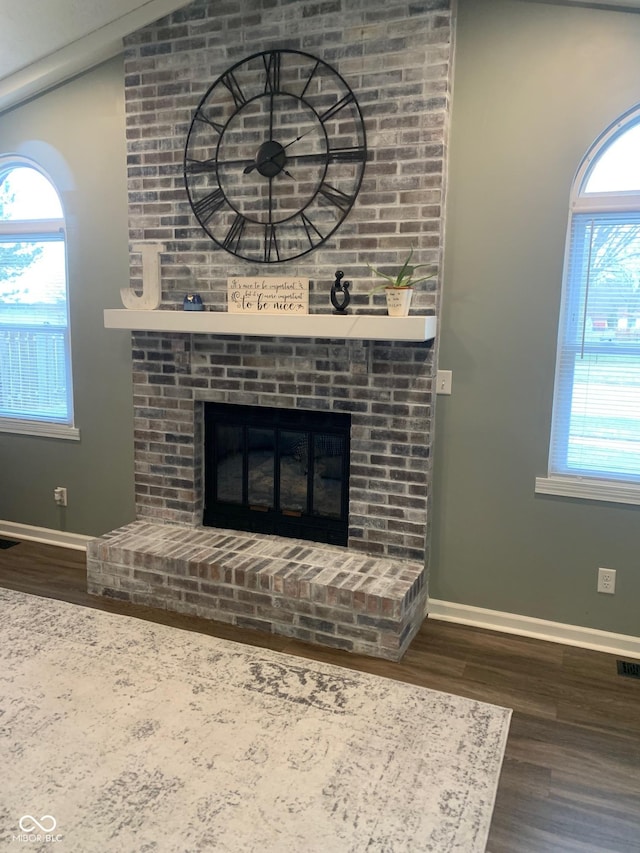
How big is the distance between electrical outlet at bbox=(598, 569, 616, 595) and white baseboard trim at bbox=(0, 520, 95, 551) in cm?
286

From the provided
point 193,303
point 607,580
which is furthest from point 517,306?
point 193,303

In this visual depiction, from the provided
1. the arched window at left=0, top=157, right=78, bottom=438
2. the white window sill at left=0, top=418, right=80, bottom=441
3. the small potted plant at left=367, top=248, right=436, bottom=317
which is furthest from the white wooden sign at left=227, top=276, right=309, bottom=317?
the white window sill at left=0, top=418, right=80, bottom=441

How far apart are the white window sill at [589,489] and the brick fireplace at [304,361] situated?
53 cm

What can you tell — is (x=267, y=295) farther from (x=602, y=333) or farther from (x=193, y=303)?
(x=602, y=333)

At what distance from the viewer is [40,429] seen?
4086 mm

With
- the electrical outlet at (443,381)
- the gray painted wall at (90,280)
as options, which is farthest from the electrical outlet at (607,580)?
the gray painted wall at (90,280)

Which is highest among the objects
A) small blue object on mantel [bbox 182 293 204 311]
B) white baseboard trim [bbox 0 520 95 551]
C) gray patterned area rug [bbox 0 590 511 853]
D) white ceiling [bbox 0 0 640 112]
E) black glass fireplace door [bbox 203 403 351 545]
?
white ceiling [bbox 0 0 640 112]

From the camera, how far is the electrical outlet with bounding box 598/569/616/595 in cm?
288

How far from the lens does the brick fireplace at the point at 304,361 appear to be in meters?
2.84

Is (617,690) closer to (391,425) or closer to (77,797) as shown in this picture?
(391,425)

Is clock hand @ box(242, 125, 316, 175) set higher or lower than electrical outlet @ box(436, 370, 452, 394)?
higher

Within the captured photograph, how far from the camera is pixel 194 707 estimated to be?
242 centimetres

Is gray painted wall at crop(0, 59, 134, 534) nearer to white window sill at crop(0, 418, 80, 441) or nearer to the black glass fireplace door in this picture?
white window sill at crop(0, 418, 80, 441)

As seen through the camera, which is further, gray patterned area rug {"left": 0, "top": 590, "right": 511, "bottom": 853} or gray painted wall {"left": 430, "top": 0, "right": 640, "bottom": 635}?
gray painted wall {"left": 430, "top": 0, "right": 640, "bottom": 635}
